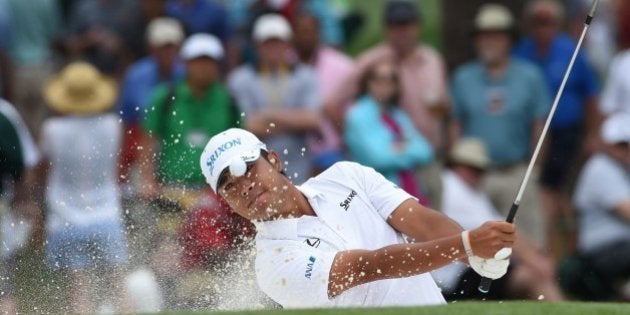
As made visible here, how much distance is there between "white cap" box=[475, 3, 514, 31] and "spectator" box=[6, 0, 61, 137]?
3551 mm

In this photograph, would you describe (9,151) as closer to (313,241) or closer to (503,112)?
(313,241)

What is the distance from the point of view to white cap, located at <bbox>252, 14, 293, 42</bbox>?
11.6m

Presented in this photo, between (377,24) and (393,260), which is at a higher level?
(377,24)

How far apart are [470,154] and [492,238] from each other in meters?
5.12

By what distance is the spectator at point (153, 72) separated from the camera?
38.8 feet

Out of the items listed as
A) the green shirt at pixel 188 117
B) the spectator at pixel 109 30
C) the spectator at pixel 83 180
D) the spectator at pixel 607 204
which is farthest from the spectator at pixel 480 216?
the spectator at pixel 109 30

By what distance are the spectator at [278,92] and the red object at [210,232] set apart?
198 cm

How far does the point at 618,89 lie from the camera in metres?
12.1

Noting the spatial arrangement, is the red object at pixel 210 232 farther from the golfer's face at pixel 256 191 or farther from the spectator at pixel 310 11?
the spectator at pixel 310 11

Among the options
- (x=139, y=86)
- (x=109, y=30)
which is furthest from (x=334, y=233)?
(x=109, y=30)

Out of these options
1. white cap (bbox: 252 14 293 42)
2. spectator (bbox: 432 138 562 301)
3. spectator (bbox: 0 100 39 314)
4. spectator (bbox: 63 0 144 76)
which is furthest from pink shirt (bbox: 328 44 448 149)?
spectator (bbox: 0 100 39 314)

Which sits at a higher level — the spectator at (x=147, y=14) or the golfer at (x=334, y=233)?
the spectator at (x=147, y=14)

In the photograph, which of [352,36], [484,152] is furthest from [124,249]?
[352,36]

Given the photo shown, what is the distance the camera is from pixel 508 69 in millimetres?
11969
